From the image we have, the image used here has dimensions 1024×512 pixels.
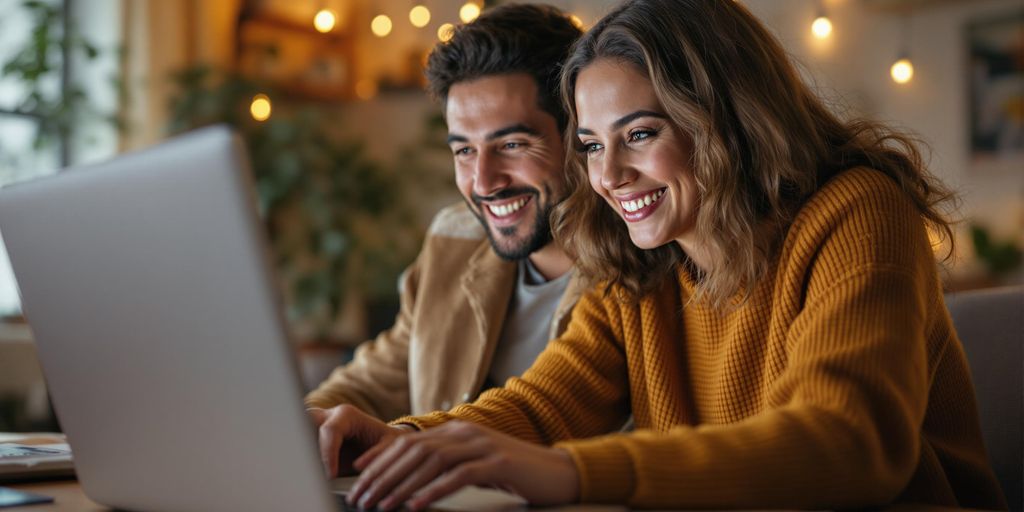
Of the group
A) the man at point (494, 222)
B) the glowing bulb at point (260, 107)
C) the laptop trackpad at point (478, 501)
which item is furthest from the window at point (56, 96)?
the laptop trackpad at point (478, 501)

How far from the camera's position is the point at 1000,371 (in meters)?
1.43

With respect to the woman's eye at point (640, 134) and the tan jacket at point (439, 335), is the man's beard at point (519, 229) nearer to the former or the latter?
the tan jacket at point (439, 335)

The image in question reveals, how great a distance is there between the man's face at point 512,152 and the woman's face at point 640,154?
0.49m

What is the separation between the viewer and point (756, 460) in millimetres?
845

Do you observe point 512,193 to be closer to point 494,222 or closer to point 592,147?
point 494,222

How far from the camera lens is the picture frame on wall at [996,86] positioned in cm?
427

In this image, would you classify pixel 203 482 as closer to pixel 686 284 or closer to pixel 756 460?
pixel 756 460

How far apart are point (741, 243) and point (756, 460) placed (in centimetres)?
44

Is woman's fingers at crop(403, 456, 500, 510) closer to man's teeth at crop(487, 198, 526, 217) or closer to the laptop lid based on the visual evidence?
the laptop lid

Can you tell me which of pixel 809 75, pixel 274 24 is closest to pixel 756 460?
pixel 809 75

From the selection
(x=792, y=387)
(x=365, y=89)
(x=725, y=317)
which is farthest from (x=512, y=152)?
(x=365, y=89)

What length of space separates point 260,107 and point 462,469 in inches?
172

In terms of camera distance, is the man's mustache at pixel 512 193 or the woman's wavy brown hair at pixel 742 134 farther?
the man's mustache at pixel 512 193

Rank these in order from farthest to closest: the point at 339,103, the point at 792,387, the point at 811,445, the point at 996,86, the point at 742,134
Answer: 1. the point at 339,103
2. the point at 996,86
3. the point at 742,134
4. the point at 792,387
5. the point at 811,445
